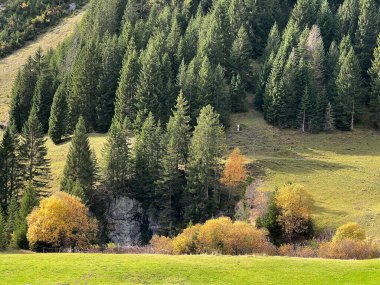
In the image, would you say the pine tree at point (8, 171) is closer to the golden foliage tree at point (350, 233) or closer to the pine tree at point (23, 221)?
the pine tree at point (23, 221)

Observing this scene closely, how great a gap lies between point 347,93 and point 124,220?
61.5m

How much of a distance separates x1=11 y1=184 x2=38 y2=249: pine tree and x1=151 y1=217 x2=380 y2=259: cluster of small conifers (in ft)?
55.4

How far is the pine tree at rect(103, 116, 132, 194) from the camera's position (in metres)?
89.4

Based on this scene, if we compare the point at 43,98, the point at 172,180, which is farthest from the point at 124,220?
the point at 43,98

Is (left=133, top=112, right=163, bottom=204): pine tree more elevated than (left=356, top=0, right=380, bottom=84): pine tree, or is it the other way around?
(left=356, top=0, right=380, bottom=84): pine tree

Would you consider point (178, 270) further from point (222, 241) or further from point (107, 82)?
point (107, 82)

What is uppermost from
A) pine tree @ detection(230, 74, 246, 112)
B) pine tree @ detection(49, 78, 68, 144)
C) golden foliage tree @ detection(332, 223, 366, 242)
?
pine tree @ detection(230, 74, 246, 112)

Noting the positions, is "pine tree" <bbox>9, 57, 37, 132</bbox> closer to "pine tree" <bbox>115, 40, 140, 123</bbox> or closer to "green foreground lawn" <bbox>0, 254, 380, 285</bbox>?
"pine tree" <bbox>115, 40, 140, 123</bbox>

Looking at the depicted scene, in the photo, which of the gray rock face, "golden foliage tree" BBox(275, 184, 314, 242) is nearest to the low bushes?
"golden foliage tree" BBox(275, 184, 314, 242)

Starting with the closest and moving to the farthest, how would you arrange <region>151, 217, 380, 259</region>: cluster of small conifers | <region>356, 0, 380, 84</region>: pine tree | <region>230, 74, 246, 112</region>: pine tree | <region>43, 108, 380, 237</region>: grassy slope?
<region>151, 217, 380, 259</region>: cluster of small conifers → <region>43, 108, 380, 237</region>: grassy slope → <region>230, 74, 246, 112</region>: pine tree → <region>356, 0, 380, 84</region>: pine tree

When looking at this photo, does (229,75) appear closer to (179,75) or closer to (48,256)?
(179,75)

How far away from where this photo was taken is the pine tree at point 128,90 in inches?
4500

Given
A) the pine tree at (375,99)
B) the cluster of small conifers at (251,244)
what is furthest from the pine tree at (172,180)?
the pine tree at (375,99)

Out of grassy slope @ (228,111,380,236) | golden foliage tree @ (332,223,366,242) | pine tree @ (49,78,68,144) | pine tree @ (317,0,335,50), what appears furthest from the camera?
pine tree @ (317,0,335,50)
